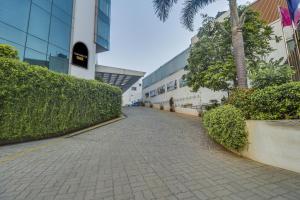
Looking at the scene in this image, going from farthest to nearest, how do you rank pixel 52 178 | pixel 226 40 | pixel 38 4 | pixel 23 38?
pixel 38 4 → pixel 23 38 → pixel 226 40 → pixel 52 178

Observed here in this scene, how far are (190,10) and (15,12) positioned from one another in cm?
1147

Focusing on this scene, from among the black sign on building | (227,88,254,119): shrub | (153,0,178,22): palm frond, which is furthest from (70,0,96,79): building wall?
(227,88,254,119): shrub

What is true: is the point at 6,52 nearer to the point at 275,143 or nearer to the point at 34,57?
the point at 34,57

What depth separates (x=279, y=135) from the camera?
414cm

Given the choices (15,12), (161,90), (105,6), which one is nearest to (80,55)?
(15,12)

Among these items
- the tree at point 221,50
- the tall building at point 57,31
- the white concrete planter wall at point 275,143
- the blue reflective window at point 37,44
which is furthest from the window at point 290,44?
the blue reflective window at point 37,44

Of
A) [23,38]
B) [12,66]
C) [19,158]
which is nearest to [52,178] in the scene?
[19,158]

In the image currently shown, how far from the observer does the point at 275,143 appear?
167 inches

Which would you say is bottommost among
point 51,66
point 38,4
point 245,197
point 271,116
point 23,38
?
point 245,197

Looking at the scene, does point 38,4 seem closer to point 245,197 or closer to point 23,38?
point 23,38

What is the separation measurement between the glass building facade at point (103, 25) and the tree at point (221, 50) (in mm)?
13284

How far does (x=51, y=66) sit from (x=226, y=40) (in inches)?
522

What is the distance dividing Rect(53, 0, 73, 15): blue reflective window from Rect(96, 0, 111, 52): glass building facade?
4.06 metres

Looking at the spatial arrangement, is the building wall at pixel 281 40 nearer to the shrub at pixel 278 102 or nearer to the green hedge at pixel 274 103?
the green hedge at pixel 274 103
